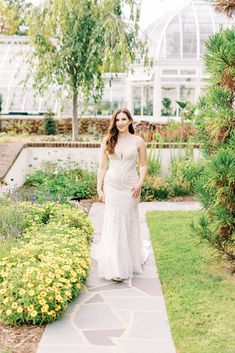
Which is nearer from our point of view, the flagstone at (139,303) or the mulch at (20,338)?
the mulch at (20,338)

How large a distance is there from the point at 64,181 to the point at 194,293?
5.70 metres

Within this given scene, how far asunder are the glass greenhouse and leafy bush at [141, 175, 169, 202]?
13021 millimetres

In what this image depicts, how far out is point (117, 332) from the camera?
4.88 metres

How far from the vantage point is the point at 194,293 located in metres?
→ 5.79

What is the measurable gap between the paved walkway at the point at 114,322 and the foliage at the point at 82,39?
9.14 metres

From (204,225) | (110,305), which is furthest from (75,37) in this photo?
(110,305)

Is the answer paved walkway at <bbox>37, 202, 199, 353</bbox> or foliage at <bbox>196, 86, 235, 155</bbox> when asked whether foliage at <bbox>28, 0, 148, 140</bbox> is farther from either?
paved walkway at <bbox>37, 202, 199, 353</bbox>

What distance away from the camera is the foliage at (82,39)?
14594mm

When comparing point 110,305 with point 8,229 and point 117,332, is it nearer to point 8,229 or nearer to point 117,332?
point 117,332

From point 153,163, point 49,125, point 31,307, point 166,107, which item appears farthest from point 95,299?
point 166,107

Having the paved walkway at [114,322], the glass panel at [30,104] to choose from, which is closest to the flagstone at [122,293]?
the paved walkway at [114,322]

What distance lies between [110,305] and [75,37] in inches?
418

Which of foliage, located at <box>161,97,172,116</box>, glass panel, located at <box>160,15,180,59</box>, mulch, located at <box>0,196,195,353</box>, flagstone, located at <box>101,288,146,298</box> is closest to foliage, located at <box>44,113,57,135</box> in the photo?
foliage, located at <box>161,97,172,116</box>

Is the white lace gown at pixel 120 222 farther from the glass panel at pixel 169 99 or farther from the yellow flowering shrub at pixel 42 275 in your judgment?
the glass panel at pixel 169 99
